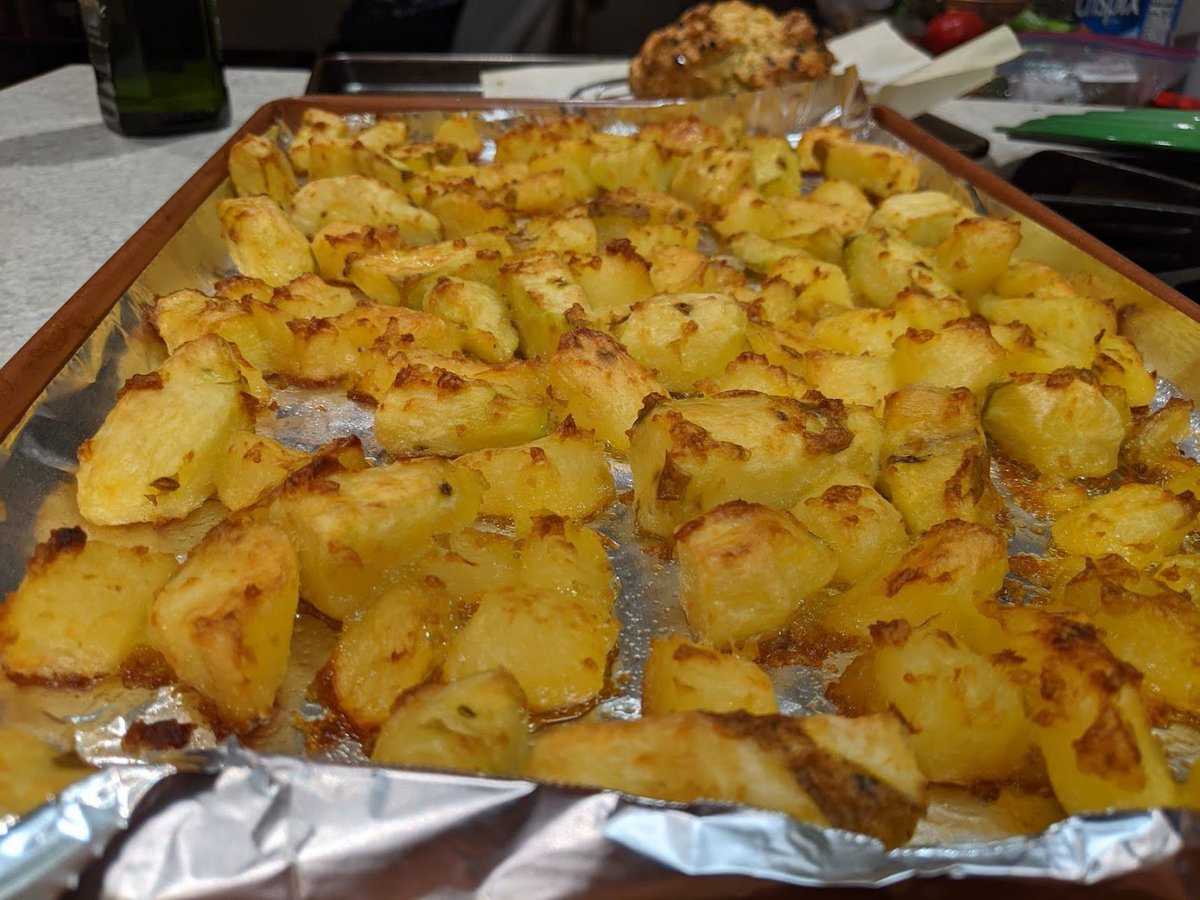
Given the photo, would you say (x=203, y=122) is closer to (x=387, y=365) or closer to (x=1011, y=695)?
(x=387, y=365)

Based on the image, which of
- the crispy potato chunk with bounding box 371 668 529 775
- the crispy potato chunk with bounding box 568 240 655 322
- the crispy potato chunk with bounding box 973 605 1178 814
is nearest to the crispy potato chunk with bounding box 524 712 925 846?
the crispy potato chunk with bounding box 371 668 529 775

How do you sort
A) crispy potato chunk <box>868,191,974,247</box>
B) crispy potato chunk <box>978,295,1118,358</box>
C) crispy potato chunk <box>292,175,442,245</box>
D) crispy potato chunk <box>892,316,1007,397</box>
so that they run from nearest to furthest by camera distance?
crispy potato chunk <box>892,316,1007,397</box> < crispy potato chunk <box>978,295,1118,358</box> < crispy potato chunk <box>292,175,442,245</box> < crispy potato chunk <box>868,191,974,247</box>

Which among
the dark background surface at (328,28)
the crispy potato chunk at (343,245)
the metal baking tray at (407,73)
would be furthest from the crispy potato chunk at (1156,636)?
the dark background surface at (328,28)

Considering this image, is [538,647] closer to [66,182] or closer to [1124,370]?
[1124,370]

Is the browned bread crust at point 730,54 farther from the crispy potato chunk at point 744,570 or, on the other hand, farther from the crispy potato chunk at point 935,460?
the crispy potato chunk at point 744,570

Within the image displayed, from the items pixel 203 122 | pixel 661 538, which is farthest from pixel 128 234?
pixel 661 538

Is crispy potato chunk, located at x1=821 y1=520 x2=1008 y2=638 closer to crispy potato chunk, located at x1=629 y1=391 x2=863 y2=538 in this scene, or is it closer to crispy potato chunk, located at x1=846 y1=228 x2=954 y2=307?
crispy potato chunk, located at x1=629 y1=391 x2=863 y2=538

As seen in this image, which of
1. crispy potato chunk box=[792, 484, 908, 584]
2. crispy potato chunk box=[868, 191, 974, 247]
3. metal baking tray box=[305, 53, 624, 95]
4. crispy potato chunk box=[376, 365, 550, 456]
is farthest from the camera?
metal baking tray box=[305, 53, 624, 95]
